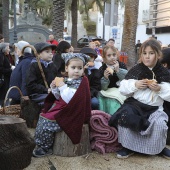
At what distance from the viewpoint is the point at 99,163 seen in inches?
145

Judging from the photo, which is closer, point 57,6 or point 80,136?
point 80,136

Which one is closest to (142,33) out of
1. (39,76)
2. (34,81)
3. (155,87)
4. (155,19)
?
(155,19)

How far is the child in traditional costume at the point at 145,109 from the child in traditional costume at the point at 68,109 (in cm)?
52

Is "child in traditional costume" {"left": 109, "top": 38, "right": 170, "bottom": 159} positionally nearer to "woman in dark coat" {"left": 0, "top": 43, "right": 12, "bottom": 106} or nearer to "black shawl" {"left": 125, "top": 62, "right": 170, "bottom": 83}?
"black shawl" {"left": 125, "top": 62, "right": 170, "bottom": 83}

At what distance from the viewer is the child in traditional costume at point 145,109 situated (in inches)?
148

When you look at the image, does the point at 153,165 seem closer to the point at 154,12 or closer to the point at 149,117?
the point at 149,117

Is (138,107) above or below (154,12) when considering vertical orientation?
below

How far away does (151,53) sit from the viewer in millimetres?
3951

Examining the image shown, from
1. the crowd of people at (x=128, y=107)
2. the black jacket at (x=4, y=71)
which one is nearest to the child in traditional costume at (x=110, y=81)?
the crowd of people at (x=128, y=107)

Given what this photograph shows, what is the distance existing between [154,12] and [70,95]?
20.3 m

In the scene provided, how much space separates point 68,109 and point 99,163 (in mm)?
753

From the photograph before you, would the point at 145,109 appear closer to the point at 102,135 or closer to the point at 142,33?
the point at 102,135

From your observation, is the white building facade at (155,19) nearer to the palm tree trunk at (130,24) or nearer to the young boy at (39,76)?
the palm tree trunk at (130,24)

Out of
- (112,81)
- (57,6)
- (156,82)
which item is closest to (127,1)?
(57,6)
